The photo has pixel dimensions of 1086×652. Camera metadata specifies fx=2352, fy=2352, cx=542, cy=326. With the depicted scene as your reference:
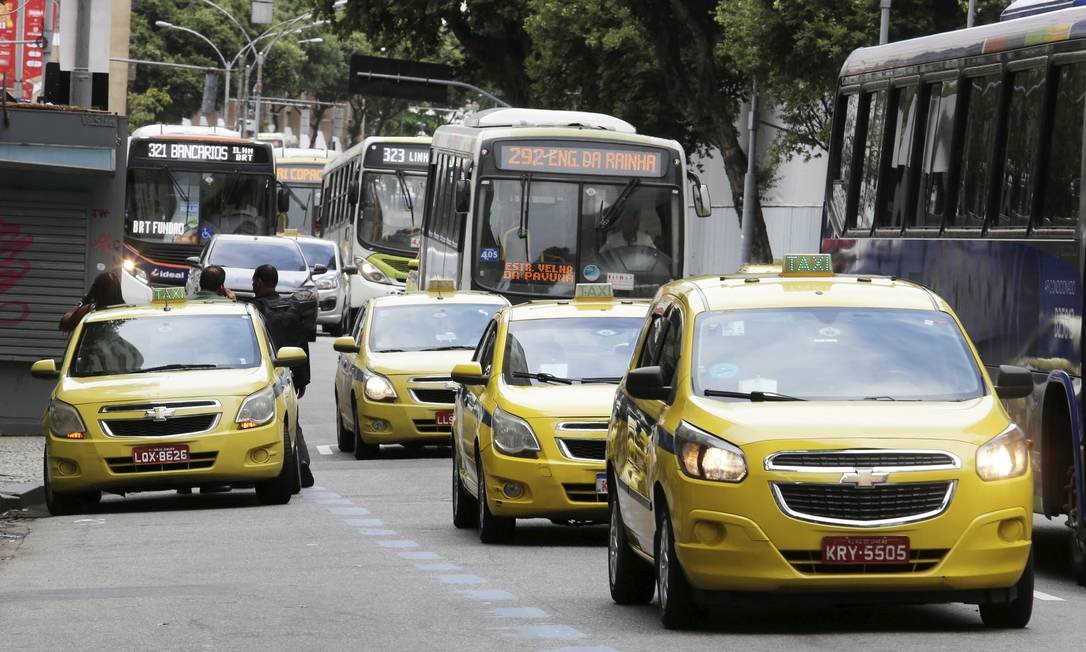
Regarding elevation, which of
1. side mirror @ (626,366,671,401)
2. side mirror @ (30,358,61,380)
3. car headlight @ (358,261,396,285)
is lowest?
car headlight @ (358,261,396,285)

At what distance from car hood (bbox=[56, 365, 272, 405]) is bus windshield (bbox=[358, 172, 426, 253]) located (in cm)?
3122

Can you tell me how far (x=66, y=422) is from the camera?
17.2 m

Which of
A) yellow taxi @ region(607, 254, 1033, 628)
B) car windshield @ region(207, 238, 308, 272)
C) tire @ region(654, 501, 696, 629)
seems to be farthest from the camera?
car windshield @ region(207, 238, 308, 272)

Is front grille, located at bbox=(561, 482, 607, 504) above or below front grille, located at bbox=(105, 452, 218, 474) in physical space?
above

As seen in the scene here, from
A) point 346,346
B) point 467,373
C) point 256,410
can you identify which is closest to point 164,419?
point 256,410

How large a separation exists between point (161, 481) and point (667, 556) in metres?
7.91

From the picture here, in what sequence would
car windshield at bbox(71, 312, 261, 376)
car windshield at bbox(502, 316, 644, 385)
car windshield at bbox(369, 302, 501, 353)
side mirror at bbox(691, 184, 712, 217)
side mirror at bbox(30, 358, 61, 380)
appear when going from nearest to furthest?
car windshield at bbox(502, 316, 644, 385) < car windshield at bbox(71, 312, 261, 376) < side mirror at bbox(30, 358, 61, 380) < car windshield at bbox(369, 302, 501, 353) < side mirror at bbox(691, 184, 712, 217)

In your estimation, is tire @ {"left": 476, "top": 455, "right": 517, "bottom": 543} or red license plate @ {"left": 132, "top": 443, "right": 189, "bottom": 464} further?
red license plate @ {"left": 132, "top": 443, "right": 189, "bottom": 464}

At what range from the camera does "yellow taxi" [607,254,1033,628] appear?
31.5ft

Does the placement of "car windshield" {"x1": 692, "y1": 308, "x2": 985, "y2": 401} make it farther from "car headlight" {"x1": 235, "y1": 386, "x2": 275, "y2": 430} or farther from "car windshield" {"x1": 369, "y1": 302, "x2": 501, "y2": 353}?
"car windshield" {"x1": 369, "y1": 302, "x2": 501, "y2": 353}

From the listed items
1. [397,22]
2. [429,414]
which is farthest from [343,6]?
[429,414]

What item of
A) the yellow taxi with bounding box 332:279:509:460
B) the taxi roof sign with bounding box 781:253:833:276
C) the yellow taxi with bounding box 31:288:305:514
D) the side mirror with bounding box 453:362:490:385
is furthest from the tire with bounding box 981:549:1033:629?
the yellow taxi with bounding box 332:279:509:460

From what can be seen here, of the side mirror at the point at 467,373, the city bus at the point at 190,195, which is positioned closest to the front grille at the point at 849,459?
the side mirror at the point at 467,373

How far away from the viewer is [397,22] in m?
60.1
